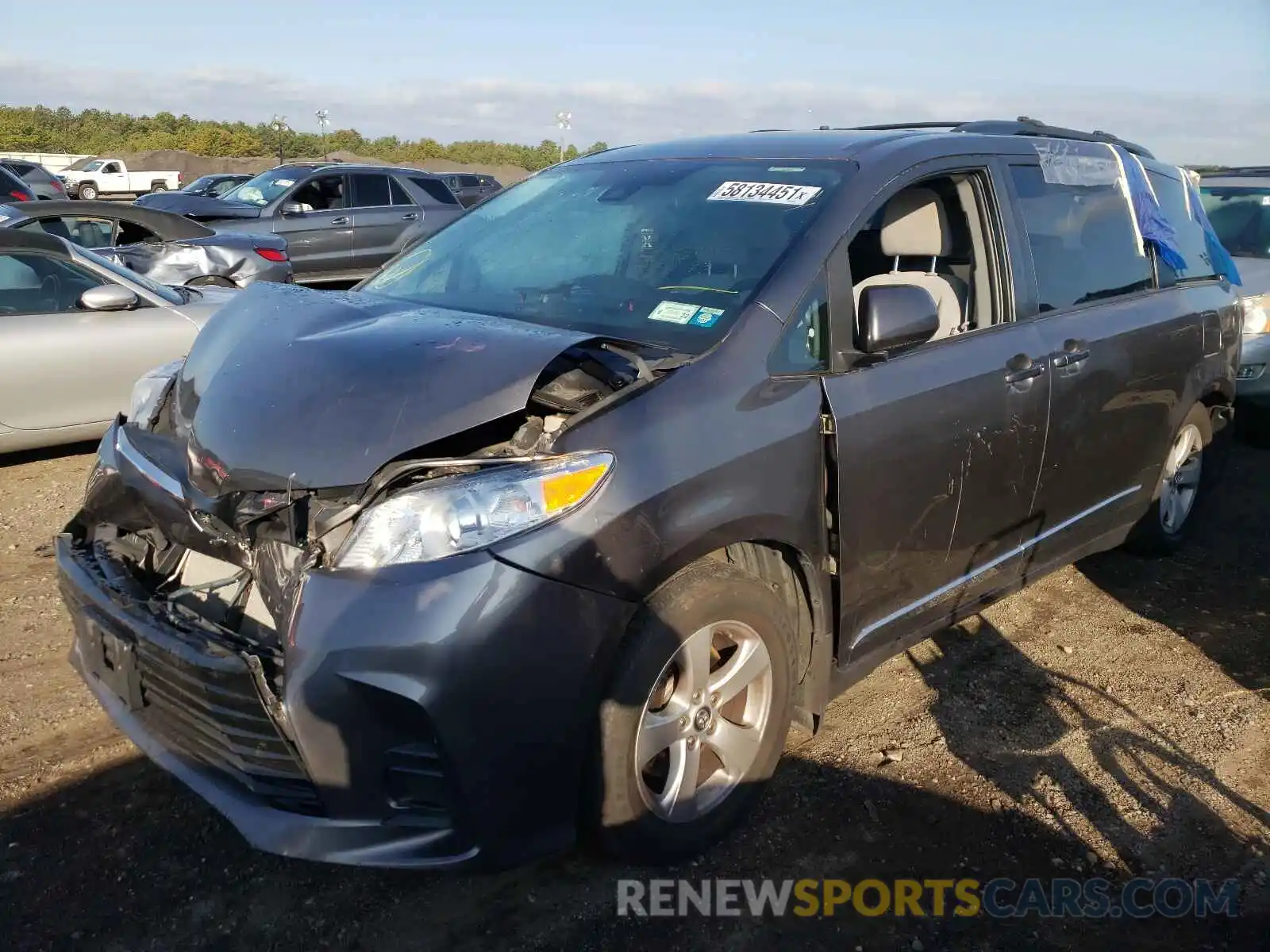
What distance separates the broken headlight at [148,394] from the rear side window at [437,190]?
11848mm

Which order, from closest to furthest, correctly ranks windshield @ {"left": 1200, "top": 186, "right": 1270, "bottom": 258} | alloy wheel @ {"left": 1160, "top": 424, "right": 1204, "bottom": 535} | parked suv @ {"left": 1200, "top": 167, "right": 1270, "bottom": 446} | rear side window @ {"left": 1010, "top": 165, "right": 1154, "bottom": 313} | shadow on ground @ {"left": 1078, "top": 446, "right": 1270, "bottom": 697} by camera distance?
rear side window @ {"left": 1010, "top": 165, "right": 1154, "bottom": 313}, shadow on ground @ {"left": 1078, "top": 446, "right": 1270, "bottom": 697}, alloy wheel @ {"left": 1160, "top": 424, "right": 1204, "bottom": 535}, parked suv @ {"left": 1200, "top": 167, "right": 1270, "bottom": 446}, windshield @ {"left": 1200, "top": 186, "right": 1270, "bottom": 258}

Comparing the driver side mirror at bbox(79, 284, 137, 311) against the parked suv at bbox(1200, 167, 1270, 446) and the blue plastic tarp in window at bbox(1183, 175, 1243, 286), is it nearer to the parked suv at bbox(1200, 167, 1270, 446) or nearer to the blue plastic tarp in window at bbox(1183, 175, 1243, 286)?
the blue plastic tarp in window at bbox(1183, 175, 1243, 286)

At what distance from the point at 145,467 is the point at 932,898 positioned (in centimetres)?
246

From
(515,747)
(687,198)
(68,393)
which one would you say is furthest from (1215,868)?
(68,393)

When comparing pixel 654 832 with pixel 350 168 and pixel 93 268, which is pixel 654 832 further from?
pixel 350 168

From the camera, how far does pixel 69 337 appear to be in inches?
Answer: 242

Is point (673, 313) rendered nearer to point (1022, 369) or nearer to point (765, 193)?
point (765, 193)

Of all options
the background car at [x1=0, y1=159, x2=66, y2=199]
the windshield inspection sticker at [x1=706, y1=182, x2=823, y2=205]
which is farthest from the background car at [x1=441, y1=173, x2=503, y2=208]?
the windshield inspection sticker at [x1=706, y1=182, x2=823, y2=205]

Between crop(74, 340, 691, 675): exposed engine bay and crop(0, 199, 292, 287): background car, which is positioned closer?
crop(74, 340, 691, 675): exposed engine bay

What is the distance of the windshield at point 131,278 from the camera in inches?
259

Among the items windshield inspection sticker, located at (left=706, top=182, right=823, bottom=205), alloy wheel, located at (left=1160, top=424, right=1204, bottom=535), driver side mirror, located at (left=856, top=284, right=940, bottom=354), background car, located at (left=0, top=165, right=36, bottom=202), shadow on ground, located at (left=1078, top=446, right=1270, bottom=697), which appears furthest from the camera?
background car, located at (left=0, top=165, right=36, bottom=202)

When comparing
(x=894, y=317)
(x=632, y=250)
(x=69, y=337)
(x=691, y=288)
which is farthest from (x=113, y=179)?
(x=894, y=317)

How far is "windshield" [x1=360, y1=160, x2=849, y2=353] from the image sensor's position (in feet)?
10.1

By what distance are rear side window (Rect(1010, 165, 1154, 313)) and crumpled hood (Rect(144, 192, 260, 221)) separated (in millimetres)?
10976
